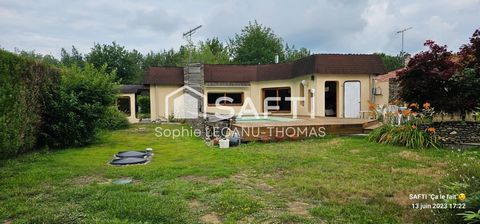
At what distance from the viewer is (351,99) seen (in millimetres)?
15695

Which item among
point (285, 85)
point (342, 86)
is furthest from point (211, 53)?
point (342, 86)

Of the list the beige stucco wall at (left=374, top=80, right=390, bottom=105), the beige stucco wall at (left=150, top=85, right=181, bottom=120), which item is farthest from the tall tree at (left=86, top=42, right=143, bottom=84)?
the beige stucco wall at (left=374, top=80, right=390, bottom=105)

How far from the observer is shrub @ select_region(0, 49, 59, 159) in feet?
24.6

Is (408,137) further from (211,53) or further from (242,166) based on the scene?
(211,53)

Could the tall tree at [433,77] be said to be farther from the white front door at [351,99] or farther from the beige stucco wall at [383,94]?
the beige stucco wall at [383,94]

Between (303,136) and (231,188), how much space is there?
22.5 ft

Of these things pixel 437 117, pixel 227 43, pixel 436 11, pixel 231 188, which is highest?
pixel 227 43

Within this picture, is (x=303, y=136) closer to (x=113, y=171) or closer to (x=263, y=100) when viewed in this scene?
(x=113, y=171)

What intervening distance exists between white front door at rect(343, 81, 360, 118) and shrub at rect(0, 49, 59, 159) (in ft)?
41.6

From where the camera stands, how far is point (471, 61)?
8.87 metres

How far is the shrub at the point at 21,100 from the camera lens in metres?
7.51

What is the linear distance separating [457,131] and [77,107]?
1197 cm

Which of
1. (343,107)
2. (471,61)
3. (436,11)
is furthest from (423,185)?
(436,11)

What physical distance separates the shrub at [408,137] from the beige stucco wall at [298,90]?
18.8 feet
